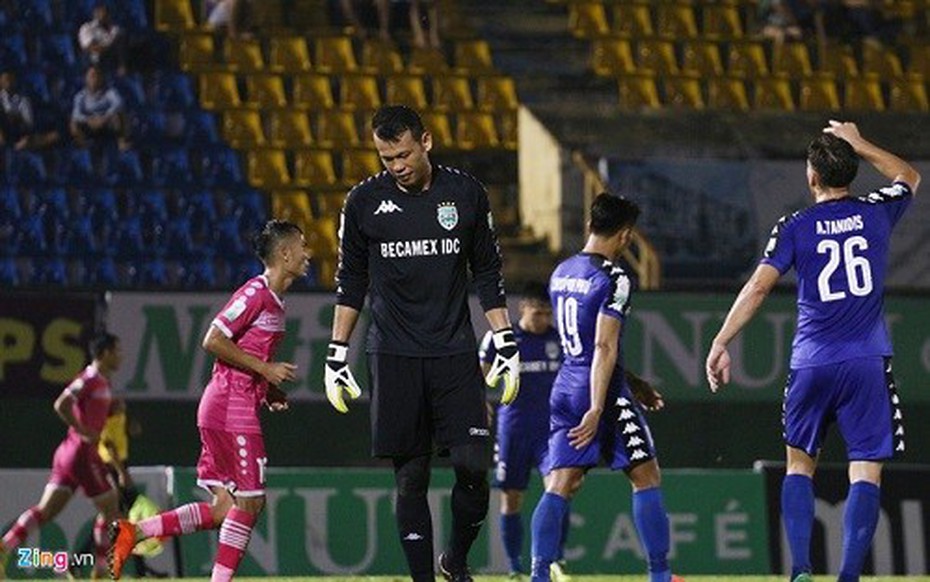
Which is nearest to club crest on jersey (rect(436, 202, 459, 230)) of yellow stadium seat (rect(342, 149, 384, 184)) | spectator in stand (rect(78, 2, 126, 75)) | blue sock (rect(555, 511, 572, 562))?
blue sock (rect(555, 511, 572, 562))

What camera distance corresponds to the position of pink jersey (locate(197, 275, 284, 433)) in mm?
12250

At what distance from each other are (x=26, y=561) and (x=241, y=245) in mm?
9828

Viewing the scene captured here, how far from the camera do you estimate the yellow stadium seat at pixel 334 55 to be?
26609 mm

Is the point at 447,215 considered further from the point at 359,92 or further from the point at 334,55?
the point at 334,55

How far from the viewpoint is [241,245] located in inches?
948

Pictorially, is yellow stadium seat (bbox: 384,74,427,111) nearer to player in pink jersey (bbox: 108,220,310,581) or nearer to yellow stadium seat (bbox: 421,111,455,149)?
yellow stadium seat (bbox: 421,111,455,149)

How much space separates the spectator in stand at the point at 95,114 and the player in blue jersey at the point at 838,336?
48.0 feet

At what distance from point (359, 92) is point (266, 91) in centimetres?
104

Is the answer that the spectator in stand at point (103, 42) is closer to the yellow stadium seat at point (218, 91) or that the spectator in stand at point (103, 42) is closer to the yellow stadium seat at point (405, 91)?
the yellow stadium seat at point (218, 91)

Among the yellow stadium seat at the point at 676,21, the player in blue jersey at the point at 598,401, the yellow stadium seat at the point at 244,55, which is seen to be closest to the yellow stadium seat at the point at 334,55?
the yellow stadium seat at the point at 244,55

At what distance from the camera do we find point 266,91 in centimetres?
2633

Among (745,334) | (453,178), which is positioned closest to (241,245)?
(745,334)

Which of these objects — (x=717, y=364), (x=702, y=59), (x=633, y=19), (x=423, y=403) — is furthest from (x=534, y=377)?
(x=633, y=19)

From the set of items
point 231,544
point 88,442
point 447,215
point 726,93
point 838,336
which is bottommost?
point 231,544
